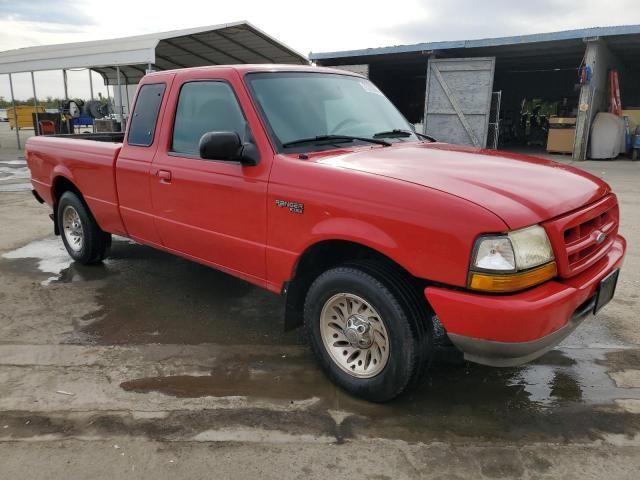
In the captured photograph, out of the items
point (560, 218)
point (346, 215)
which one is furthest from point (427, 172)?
point (560, 218)

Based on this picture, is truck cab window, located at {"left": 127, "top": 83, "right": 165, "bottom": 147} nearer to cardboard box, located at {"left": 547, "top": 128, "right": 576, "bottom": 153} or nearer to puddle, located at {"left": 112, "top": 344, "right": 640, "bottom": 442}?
puddle, located at {"left": 112, "top": 344, "right": 640, "bottom": 442}

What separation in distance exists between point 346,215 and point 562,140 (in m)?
17.1

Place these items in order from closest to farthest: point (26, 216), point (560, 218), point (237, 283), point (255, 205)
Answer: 1. point (560, 218)
2. point (255, 205)
3. point (237, 283)
4. point (26, 216)

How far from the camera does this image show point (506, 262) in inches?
92.9

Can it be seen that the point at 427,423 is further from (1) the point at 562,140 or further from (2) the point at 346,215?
(1) the point at 562,140

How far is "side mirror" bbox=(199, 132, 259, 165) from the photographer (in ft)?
10.2

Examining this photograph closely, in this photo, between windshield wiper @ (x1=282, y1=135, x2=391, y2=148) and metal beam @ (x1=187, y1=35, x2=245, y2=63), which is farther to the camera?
metal beam @ (x1=187, y1=35, x2=245, y2=63)

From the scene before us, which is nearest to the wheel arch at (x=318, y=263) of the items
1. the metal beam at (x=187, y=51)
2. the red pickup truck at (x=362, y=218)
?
the red pickup truck at (x=362, y=218)

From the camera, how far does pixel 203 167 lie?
11.9 feet

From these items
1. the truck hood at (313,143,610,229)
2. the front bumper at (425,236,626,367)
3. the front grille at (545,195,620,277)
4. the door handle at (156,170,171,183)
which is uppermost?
the truck hood at (313,143,610,229)

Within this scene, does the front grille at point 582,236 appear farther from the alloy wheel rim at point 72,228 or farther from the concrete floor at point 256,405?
the alloy wheel rim at point 72,228

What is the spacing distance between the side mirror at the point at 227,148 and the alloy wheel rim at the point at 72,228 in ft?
9.64

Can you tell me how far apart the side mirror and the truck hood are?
0.44 meters

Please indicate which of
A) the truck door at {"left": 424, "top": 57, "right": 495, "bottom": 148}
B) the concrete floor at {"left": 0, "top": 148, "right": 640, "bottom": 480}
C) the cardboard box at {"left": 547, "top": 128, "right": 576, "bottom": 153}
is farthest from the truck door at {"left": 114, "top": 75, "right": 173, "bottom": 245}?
the cardboard box at {"left": 547, "top": 128, "right": 576, "bottom": 153}
